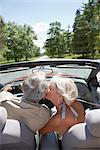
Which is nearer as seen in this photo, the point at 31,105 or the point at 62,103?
the point at 31,105

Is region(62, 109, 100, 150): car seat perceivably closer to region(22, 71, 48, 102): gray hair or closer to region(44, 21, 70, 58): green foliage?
region(22, 71, 48, 102): gray hair

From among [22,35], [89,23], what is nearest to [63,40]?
[22,35]

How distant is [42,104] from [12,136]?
482 mm

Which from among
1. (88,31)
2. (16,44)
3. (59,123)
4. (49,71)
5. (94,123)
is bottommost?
(16,44)

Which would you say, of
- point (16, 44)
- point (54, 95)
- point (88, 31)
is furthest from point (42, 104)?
point (16, 44)

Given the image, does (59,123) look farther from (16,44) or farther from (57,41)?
(57,41)

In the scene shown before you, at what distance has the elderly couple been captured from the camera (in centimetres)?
232

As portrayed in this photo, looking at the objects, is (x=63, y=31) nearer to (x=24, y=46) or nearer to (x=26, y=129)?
(x=24, y=46)

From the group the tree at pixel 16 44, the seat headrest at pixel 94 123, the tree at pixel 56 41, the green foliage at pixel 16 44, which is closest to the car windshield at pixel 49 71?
the seat headrest at pixel 94 123

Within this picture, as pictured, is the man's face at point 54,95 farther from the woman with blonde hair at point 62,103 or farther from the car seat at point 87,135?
the car seat at point 87,135

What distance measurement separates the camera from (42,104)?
244cm

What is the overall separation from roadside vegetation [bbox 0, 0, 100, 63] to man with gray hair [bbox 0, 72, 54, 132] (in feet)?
151

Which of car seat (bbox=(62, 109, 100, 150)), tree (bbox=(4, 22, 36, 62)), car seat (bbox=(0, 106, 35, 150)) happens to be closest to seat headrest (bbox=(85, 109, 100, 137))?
car seat (bbox=(62, 109, 100, 150))

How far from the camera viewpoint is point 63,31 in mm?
84438
